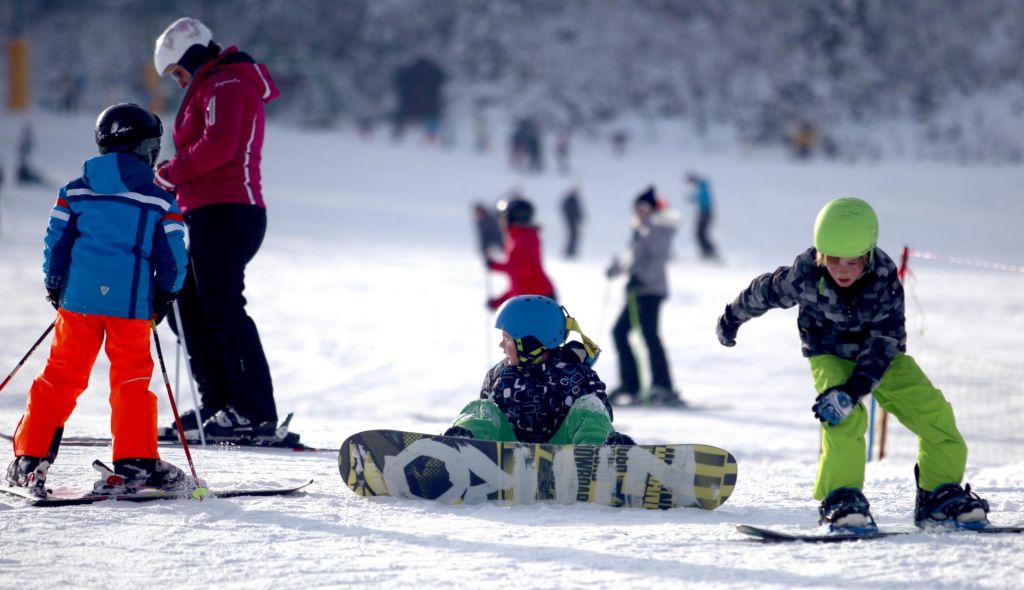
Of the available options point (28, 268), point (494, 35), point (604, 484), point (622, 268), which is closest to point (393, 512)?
point (604, 484)

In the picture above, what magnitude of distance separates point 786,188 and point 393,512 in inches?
1061

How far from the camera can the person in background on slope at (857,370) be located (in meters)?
3.70

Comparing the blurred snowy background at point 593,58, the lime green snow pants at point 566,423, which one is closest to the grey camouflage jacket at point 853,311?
the lime green snow pants at point 566,423

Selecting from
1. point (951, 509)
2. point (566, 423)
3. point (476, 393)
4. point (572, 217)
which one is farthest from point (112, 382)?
point (572, 217)

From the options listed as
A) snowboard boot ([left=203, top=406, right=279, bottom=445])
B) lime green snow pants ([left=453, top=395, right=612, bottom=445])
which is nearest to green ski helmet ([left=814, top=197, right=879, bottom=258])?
lime green snow pants ([left=453, top=395, right=612, bottom=445])

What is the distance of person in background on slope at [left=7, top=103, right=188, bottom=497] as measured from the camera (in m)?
4.03

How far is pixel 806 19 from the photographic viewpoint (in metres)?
45.6

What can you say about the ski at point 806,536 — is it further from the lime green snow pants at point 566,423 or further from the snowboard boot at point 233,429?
the snowboard boot at point 233,429

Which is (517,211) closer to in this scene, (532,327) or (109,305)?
(532,327)

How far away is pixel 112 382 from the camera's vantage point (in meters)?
4.04

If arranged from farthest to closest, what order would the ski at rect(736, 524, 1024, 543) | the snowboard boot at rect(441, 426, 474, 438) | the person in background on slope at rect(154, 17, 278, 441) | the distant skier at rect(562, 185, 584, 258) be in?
the distant skier at rect(562, 185, 584, 258) < the person in background on slope at rect(154, 17, 278, 441) < the snowboard boot at rect(441, 426, 474, 438) < the ski at rect(736, 524, 1024, 543)

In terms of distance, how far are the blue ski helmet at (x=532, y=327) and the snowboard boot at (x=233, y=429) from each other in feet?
4.50

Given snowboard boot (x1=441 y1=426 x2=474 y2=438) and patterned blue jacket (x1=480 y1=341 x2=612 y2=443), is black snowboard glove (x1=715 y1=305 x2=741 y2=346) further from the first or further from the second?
snowboard boot (x1=441 y1=426 x2=474 y2=438)

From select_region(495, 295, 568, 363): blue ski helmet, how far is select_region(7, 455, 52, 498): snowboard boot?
1773mm
